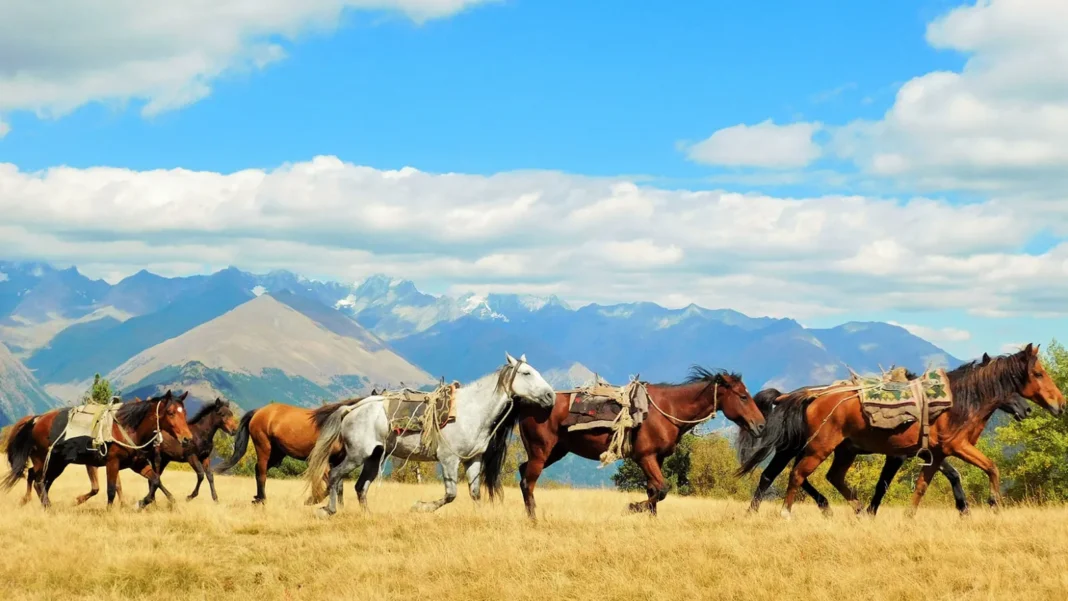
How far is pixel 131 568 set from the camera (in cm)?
1227

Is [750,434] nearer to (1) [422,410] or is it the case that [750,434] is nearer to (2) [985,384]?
(2) [985,384]

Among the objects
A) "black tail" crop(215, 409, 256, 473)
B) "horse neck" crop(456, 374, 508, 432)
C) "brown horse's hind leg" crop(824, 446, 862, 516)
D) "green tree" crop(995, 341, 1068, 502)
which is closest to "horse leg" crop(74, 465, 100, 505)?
"black tail" crop(215, 409, 256, 473)

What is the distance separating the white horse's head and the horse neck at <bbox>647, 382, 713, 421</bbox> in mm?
1931

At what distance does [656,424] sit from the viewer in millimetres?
16250

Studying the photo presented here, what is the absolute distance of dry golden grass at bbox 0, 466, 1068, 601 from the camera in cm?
1101

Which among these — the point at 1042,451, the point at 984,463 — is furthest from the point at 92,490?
the point at 1042,451

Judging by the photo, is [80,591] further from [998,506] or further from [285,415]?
[998,506]

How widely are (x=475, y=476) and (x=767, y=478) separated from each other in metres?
5.24

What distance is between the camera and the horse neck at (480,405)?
16386 millimetres

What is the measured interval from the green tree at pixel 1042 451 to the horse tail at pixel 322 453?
110 feet

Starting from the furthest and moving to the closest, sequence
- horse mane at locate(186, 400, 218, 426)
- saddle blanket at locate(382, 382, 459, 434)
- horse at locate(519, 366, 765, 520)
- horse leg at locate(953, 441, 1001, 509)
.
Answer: horse mane at locate(186, 400, 218, 426), saddle blanket at locate(382, 382, 459, 434), horse at locate(519, 366, 765, 520), horse leg at locate(953, 441, 1001, 509)

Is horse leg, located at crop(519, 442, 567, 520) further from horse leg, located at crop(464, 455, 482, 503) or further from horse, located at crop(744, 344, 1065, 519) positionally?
horse, located at crop(744, 344, 1065, 519)

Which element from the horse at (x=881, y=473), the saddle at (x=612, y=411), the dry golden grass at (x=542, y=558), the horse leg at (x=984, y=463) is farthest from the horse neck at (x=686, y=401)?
the horse leg at (x=984, y=463)

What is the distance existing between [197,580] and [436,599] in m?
3.29
